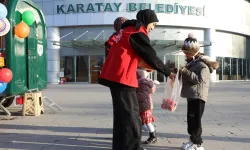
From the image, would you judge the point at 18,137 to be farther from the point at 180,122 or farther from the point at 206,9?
the point at 206,9

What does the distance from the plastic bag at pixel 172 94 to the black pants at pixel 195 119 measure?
0.29 m

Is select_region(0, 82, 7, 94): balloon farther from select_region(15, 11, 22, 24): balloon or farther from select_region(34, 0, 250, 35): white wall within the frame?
select_region(34, 0, 250, 35): white wall

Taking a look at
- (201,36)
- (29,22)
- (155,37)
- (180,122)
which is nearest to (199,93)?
(180,122)

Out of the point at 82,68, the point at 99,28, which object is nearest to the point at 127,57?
the point at 99,28

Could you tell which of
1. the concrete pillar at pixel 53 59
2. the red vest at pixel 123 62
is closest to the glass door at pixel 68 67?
the concrete pillar at pixel 53 59

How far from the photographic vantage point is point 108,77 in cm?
417

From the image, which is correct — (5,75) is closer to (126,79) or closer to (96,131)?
(96,131)

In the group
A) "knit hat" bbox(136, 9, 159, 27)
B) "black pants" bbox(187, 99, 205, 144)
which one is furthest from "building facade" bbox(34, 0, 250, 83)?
"knit hat" bbox(136, 9, 159, 27)

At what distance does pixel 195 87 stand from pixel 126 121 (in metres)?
1.62

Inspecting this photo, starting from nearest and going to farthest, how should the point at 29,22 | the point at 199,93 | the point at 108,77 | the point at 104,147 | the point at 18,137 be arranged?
the point at 108,77
the point at 199,93
the point at 104,147
the point at 18,137
the point at 29,22

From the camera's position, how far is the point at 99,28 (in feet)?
109

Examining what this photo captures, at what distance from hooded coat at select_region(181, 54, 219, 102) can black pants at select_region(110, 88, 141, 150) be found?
1342 millimetres

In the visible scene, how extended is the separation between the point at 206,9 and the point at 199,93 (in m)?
31.3

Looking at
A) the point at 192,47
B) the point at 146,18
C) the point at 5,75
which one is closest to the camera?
the point at 146,18
